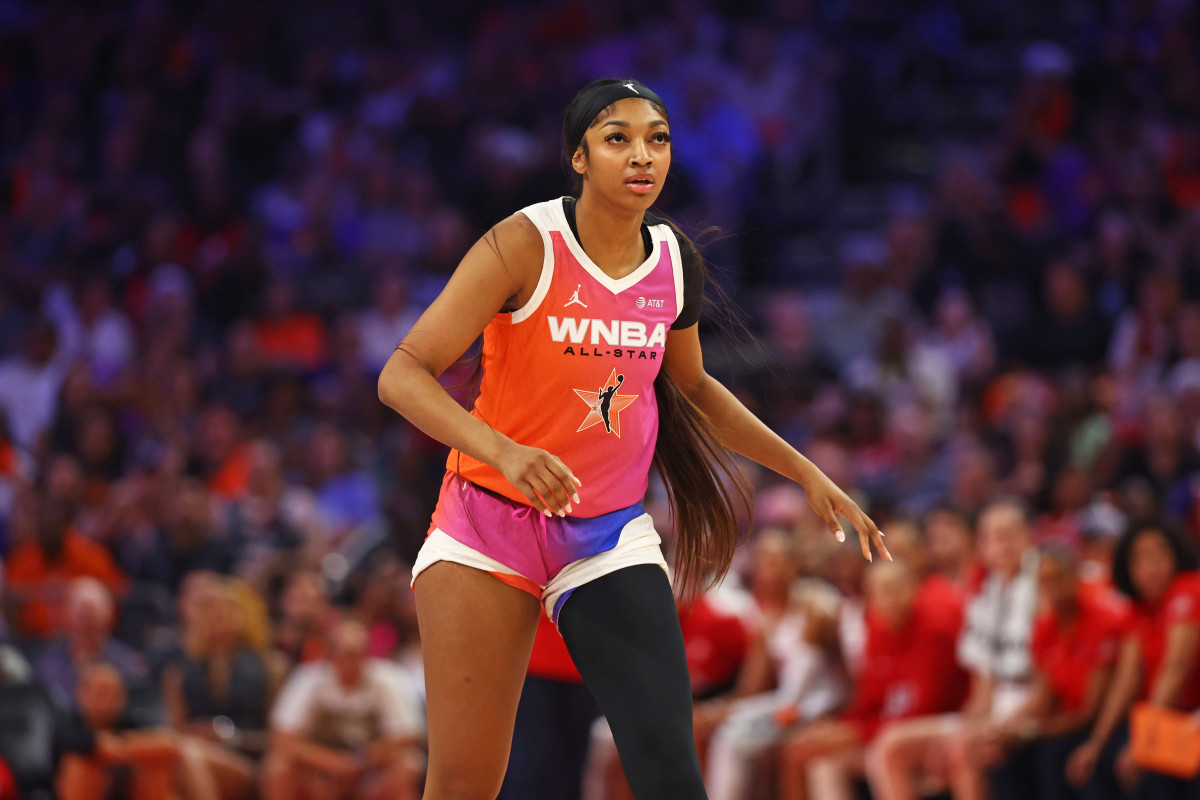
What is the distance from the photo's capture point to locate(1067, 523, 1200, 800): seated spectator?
608cm

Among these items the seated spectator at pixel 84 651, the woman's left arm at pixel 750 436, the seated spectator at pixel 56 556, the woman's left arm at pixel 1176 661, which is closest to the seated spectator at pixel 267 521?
the seated spectator at pixel 56 556

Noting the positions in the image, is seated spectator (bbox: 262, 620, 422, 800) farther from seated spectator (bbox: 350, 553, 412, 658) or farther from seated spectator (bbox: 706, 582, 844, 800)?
seated spectator (bbox: 706, 582, 844, 800)

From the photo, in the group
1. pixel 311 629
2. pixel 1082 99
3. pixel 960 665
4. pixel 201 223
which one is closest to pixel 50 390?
pixel 201 223

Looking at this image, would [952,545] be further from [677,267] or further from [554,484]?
[554,484]

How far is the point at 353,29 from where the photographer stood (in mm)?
13914

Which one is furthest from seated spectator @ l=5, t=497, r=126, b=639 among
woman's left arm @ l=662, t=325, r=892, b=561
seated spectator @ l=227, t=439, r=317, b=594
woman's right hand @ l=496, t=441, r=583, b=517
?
woman's right hand @ l=496, t=441, r=583, b=517

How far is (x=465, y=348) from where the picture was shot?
3.10m

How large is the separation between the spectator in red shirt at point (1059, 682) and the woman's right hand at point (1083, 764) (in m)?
0.06

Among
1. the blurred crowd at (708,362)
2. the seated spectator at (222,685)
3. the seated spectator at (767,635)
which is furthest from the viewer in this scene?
the seated spectator at (222,685)

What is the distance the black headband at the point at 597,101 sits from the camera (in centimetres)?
322

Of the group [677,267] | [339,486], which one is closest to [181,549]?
[339,486]

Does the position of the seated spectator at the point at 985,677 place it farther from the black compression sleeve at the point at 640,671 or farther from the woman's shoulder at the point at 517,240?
Result: the woman's shoulder at the point at 517,240

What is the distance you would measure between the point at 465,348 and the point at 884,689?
16.0ft

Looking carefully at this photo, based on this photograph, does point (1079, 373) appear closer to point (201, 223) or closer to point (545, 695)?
point (545, 695)
